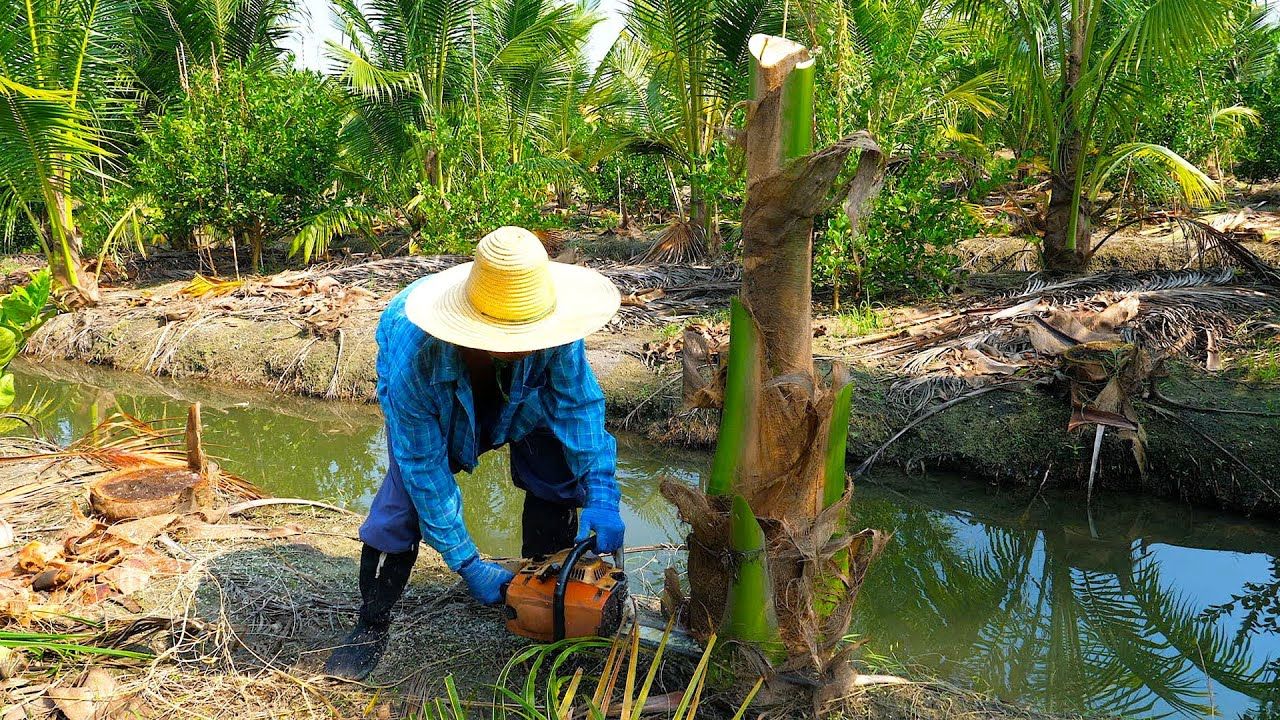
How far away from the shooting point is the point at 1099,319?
5566 mm

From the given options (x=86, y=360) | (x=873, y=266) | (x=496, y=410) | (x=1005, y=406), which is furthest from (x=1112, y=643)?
(x=86, y=360)

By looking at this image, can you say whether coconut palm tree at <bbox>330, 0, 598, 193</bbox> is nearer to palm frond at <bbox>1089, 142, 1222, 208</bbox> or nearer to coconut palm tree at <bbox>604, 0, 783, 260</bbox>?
coconut palm tree at <bbox>604, 0, 783, 260</bbox>

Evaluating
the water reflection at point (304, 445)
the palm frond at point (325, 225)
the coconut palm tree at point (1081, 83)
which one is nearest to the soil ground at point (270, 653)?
the water reflection at point (304, 445)

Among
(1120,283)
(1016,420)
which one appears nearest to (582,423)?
(1016,420)

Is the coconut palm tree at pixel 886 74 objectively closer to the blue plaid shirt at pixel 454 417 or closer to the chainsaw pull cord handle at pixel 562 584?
the blue plaid shirt at pixel 454 417

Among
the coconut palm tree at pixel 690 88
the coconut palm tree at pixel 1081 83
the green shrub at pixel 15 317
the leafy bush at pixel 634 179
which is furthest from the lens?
the leafy bush at pixel 634 179

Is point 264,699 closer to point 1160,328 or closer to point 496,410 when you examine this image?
point 496,410

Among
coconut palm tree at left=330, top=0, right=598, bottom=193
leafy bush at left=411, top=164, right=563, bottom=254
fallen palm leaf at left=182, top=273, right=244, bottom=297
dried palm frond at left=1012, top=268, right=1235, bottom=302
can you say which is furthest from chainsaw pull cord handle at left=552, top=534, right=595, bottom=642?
coconut palm tree at left=330, top=0, right=598, bottom=193

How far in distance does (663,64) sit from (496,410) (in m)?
7.86

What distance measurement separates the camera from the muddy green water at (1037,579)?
3533 millimetres

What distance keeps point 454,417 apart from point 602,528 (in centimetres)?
59

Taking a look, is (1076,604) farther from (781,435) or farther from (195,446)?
(195,446)

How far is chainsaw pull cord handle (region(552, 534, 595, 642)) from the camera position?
103 inches

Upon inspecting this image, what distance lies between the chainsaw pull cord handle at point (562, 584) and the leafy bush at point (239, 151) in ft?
32.3
